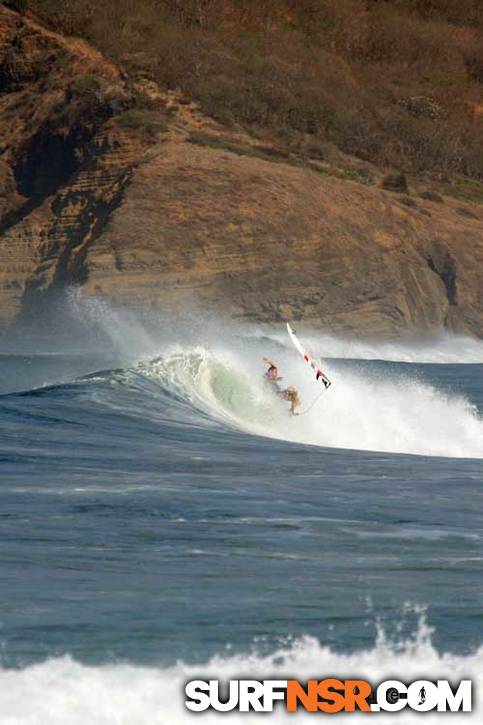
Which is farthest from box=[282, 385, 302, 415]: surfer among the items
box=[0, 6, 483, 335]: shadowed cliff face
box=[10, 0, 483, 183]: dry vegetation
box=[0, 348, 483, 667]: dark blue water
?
box=[10, 0, 483, 183]: dry vegetation

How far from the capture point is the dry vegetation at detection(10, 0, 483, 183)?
73625 mm

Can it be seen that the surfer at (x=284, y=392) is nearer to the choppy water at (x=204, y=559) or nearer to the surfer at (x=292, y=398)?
the surfer at (x=292, y=398)

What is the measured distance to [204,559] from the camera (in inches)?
409

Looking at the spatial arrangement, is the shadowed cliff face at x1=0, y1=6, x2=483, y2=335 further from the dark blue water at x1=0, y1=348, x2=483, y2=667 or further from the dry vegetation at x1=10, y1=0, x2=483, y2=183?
the dark blue water at x1=0, y1=348, x2=483, y2=667

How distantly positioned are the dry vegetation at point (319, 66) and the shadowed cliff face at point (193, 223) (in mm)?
4119

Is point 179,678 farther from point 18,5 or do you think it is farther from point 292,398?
point 18,5

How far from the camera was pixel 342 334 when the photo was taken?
6019 cm

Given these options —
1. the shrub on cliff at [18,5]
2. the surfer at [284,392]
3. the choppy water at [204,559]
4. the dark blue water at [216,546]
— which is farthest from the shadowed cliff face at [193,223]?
the dark blue water at [216,546]

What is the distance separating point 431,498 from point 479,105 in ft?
274

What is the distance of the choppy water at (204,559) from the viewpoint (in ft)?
25.1

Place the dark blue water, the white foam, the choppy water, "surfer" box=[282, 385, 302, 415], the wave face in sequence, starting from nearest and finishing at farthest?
the white foam → the choppy water → the dark blue water → the wave face → "surfer" box=[282, 385, 302, 415]

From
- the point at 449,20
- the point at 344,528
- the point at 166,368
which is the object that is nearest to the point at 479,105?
the point at 449,20

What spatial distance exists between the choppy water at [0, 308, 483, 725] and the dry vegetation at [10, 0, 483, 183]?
Result: 177 ft

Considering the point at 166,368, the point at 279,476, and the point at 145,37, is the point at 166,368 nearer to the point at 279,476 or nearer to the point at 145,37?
the point at 279,476
